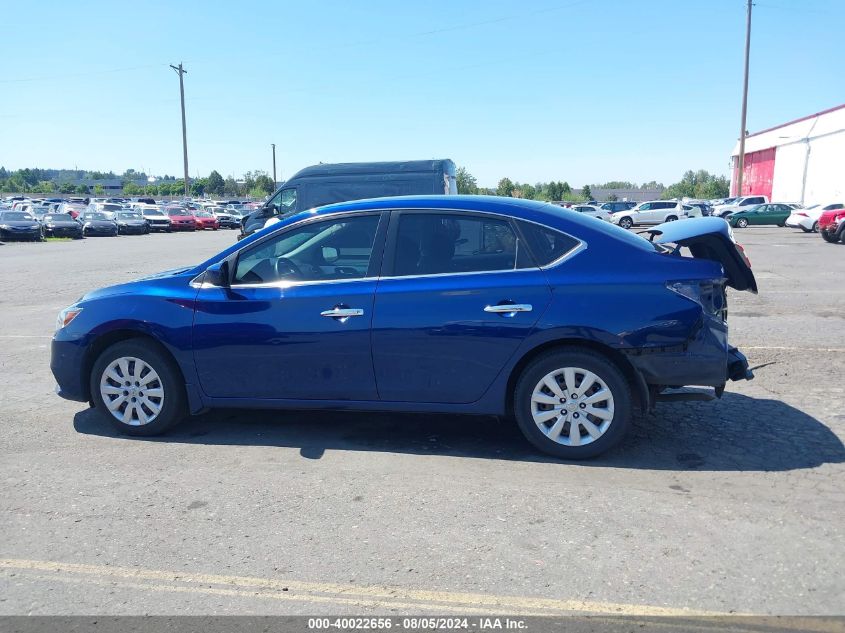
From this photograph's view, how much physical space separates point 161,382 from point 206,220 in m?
48.1

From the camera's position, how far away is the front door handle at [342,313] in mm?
4906

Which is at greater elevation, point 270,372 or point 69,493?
point 270,372

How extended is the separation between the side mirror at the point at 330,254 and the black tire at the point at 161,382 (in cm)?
137

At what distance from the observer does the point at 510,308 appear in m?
4.71

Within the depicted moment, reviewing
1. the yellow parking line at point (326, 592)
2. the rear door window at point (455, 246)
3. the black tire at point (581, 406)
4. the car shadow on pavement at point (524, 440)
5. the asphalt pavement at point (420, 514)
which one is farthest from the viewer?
the rear door window at point (455, 246)

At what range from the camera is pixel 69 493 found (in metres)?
4.36

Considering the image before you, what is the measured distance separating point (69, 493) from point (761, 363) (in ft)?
20.8

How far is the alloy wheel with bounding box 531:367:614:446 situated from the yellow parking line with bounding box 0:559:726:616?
167cm

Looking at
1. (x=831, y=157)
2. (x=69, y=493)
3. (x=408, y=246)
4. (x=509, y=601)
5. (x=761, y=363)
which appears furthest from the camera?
(x=831, y=157)

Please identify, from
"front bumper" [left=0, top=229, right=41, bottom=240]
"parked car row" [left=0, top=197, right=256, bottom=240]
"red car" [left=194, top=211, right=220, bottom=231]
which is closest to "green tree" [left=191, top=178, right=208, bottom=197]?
"parked car row" [left=0, top=197, right=256, bottom=240]

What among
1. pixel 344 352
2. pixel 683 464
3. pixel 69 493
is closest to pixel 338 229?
pixel 344 352

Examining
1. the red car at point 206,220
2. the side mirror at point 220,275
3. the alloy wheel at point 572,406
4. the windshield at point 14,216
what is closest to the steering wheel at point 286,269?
the side mirror at point 220,275

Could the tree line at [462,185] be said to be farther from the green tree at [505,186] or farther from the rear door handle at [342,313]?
the rear door handle at [342,313]

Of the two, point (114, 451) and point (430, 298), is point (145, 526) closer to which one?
point (114, 451)
